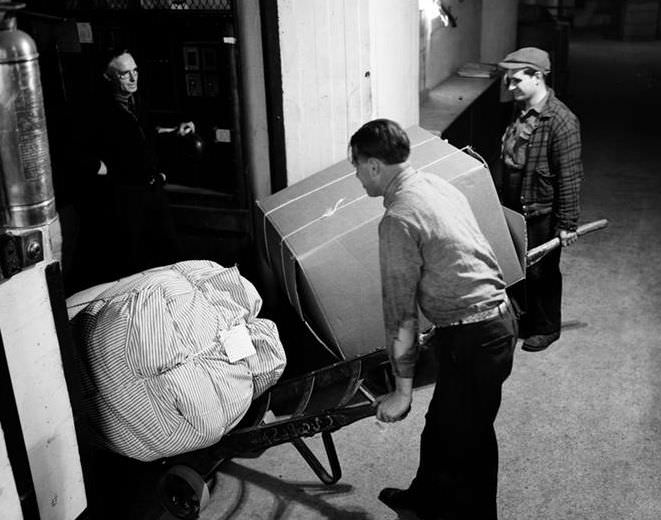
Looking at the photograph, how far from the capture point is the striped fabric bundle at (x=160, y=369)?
10.8ft

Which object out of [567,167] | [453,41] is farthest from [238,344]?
[453,41]

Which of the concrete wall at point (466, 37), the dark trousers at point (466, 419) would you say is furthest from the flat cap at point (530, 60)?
the concrete wall at point (466, 37)

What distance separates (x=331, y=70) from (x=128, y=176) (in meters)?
1.71

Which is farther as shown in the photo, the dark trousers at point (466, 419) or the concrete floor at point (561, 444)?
the concrete floor at point (561, 444)

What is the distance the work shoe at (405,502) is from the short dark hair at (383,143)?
160 cm

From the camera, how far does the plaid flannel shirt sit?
482 cm

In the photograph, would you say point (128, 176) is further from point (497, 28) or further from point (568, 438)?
point (497, 28)

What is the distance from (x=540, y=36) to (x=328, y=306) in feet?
32.3

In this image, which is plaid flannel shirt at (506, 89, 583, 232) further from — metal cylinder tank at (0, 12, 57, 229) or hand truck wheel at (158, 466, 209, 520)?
metal cylinder tank at (0, 12, 57, 229)

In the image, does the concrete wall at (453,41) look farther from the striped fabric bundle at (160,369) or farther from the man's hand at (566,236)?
the striped fabric bundle at (160,369)

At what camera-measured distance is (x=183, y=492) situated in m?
3.62

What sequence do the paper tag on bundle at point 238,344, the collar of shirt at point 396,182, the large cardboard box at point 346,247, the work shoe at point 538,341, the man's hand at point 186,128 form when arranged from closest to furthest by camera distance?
the collar of shirt at point 396,182 < the paper tag on bundle at point 238,344 < the large cardboard box at point 346,247 < the work shoe at point 538,341 < the man's hand at point 186,128

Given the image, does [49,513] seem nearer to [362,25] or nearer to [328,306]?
[328,306]

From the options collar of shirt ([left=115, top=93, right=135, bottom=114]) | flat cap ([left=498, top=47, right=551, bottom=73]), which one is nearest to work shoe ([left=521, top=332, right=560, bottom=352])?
flat cap ([left=498, top=47, right=551, bottom=73])
